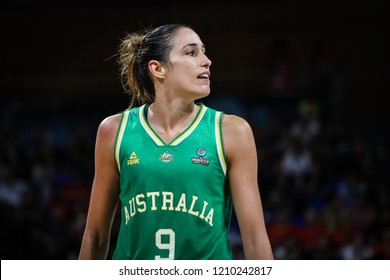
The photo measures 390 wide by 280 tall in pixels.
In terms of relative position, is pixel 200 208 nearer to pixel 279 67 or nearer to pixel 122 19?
pixel 279 67

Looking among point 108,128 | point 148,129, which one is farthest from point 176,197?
point 108,128

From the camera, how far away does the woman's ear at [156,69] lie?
3.89 m

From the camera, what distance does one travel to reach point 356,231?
9039 millimetres

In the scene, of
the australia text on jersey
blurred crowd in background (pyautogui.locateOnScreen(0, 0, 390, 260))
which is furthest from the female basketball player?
blurred crowd in background (pyautogui.locateOnScreen(0, 0, 390, 260))

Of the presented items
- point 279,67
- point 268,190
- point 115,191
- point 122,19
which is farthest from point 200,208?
point 122,19

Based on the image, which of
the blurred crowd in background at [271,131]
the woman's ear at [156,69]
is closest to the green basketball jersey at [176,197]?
the woman's ear at [156,69]

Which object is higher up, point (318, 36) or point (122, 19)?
point (122, 19)

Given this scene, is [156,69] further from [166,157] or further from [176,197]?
[176,197]

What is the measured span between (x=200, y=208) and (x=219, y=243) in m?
0.20

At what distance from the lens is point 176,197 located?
11.8 feet

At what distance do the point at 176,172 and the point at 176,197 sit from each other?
0.41ft

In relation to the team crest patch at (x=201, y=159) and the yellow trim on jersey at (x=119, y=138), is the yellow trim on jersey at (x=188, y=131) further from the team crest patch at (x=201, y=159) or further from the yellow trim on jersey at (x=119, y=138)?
the yellow trim on jersey at (x=119, y=138)

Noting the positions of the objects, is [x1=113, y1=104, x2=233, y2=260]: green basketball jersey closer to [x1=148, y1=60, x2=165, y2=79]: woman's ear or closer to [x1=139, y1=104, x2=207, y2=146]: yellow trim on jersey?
→ [x1=139, y1=104, x2=207, y2=146]: yellow trim on jersey

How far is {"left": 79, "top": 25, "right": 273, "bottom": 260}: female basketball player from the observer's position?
359 cm
